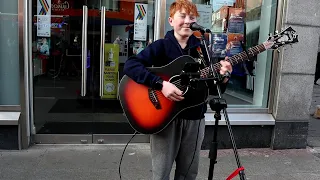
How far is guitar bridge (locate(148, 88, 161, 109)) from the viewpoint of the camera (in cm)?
239

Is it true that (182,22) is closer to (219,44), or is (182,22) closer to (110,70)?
(219,44)

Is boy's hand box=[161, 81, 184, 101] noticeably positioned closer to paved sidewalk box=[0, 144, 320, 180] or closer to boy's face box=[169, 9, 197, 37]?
boy's face box=[169, 9, 197, 37]

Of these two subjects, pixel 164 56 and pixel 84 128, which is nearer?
pixel 164 56

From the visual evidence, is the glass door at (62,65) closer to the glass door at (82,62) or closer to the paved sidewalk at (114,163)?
the glass door at (82,62)

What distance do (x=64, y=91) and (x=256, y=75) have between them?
302cm

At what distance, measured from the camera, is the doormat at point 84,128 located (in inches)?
190

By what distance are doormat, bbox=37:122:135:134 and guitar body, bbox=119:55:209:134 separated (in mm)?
2565

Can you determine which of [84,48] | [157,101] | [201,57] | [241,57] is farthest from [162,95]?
[84,48]

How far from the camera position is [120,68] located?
5.00 metres

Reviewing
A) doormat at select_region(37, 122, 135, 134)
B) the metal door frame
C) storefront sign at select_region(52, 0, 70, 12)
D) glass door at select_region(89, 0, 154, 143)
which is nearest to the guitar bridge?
the metal door frame

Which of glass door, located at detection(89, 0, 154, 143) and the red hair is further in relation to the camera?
glass door, located at detection(89, 0, 154, 143)

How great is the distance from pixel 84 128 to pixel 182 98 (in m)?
3.05

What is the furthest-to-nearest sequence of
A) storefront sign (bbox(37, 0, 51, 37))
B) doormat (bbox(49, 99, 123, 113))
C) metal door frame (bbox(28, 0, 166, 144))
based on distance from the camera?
1. doormat (bbox(49, 99, 123, 113))
2. storefront sign (bbox(37, 0, 51, 37))
3. metal door frame (bbox(28, 0, 166, 144))

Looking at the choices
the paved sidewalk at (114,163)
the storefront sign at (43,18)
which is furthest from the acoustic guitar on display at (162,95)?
the storefront sign at (43,18)
